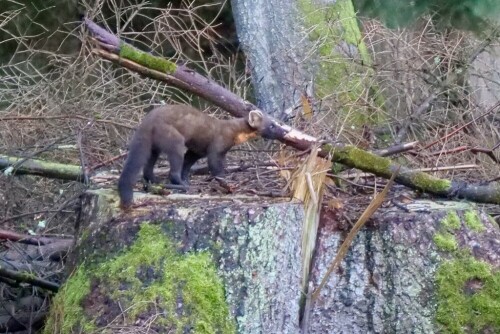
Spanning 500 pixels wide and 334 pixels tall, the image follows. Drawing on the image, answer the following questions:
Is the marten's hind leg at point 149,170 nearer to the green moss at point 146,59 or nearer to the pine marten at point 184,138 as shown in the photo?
the pine marten at point 184,138

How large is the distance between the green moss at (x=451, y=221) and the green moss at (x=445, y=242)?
0.15 ft

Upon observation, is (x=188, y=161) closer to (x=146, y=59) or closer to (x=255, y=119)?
(x=255, y=119)

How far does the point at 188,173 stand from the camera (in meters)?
6.29

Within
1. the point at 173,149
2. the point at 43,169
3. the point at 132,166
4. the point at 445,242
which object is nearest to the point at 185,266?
the point at 132,166

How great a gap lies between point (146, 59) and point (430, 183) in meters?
1.85

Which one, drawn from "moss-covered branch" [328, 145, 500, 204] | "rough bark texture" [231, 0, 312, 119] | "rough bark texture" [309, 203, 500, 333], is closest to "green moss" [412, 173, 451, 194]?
"moss-covered branch" [328, 145, 500, 204]

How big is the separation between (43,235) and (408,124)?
311cm

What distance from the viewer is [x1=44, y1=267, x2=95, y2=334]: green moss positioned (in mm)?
4672

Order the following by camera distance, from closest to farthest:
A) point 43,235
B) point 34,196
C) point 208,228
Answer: point 208,228
point 43,235
point 34,196

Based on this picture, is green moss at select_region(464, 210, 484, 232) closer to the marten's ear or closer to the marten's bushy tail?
the marten's ear

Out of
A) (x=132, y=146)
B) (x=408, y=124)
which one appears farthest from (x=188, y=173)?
(x=408, y=124)

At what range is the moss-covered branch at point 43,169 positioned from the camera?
21.4ft

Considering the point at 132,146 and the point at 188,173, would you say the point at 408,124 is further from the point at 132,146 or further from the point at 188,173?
the point at 132,146

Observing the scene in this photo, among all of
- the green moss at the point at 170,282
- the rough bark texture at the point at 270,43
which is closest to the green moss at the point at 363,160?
the green moss at the point at 170,282
